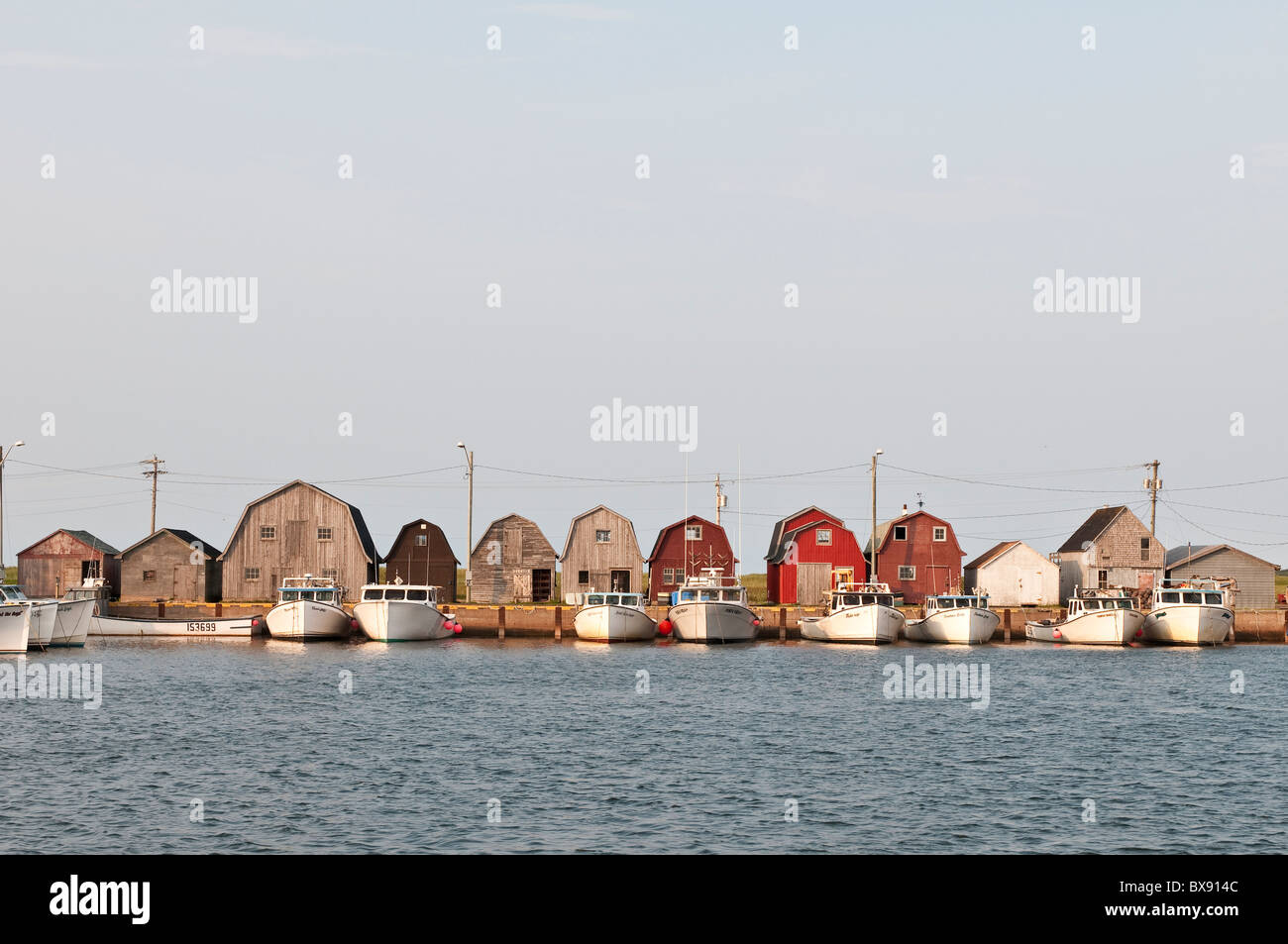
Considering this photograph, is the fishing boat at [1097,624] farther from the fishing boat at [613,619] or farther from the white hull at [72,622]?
the white hull at [72,622]

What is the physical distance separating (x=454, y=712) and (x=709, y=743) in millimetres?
10273

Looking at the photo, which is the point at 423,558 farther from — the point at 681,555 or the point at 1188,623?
the point at 1188,623

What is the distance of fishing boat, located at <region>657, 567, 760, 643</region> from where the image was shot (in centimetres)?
7306

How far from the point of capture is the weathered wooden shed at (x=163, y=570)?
283ft

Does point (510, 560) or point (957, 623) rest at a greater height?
point (510, 560)

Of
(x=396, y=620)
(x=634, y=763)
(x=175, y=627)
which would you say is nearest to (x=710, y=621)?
(x=396, y=620)

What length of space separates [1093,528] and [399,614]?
53.5 metres

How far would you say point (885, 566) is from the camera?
90812mm


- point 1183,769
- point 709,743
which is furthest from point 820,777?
point 1183,769

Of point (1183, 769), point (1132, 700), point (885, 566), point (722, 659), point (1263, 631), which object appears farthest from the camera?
point (885, 566)

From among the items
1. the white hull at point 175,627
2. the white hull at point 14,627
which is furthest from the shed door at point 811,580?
the white hull at point 14,627

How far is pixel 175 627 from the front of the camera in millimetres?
75562
